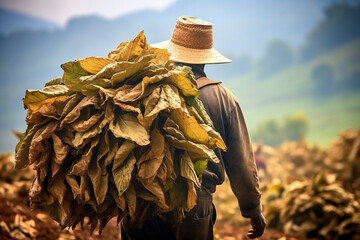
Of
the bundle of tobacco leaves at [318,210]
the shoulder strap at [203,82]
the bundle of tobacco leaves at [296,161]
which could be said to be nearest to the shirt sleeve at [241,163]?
the shoulder strap at [203,82]

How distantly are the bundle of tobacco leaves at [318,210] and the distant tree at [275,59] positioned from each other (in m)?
33.4

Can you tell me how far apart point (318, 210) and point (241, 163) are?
109 inches

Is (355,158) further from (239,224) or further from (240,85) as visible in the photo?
(240,85)

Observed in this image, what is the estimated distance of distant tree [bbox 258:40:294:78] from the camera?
126ft

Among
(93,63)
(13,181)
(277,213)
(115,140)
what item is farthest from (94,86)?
(13,181)

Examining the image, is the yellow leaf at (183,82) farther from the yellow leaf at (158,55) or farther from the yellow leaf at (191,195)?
the yellow leaf at (191,195)

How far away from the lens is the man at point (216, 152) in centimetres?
276

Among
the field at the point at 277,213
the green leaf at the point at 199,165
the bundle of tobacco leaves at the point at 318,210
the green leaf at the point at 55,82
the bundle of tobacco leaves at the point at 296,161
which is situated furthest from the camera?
the bundle of tobacco leaves at the point at 296,161

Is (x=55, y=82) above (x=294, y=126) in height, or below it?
above

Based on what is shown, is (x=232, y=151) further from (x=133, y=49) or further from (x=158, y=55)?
(x=133, y=49)

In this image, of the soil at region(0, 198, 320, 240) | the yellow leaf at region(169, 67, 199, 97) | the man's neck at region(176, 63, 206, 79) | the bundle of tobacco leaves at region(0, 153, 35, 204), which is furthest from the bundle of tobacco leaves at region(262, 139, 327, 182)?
the yellow leaf at region(169, 67, 199, 97)

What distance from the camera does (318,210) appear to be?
5289 mm

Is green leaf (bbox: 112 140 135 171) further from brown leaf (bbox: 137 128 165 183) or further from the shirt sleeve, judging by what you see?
the shirt sleeve

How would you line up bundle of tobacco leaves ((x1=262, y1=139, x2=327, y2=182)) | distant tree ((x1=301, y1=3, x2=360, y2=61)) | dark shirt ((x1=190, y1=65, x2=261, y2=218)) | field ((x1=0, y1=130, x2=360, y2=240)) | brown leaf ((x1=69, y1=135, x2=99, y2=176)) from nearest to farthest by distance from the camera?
brown leaf ((x1=69, y1=135, x2=99, y2=176)), dark shirt ((x1=190, y1=65, x2=261, y2=218)), field ((x1=0, y1=130, x2=360, y2=240)), bundle of tobacco leaves ((x1=262, y1=139, x2=327, y2=182)), distant tree ((x1=301, y1=3, x2=360, y2=61))
